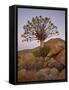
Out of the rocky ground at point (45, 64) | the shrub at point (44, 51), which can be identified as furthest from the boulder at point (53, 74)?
the shrub at point (44, 51)

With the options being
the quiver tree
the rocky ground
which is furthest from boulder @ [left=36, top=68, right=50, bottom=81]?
the quiver tree

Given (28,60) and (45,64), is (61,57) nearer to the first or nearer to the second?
(45,64)

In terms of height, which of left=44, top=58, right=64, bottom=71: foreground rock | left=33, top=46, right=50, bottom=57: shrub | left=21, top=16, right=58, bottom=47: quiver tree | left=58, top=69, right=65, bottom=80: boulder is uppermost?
left=21, top=16, right=58, bottom=47: quiver tree

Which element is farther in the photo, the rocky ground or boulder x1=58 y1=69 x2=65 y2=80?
boulder x1=58 y1=69 x2=65 y2=80

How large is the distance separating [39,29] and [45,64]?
0.73ft

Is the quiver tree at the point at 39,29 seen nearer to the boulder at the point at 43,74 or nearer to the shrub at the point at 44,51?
the shrub at the point at 44,51

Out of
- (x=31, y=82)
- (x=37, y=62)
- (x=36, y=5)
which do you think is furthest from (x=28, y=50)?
(x=36, y=5)

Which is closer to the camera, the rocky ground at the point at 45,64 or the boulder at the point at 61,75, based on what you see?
the rocky ground at the point at 45,64

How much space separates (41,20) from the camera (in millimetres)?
1684

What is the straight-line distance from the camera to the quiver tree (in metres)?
1.65

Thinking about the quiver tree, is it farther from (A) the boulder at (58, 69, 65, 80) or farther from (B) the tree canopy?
(A) the boulder at (58, 69, 65, 80)

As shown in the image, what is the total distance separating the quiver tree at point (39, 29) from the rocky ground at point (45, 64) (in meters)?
0.05

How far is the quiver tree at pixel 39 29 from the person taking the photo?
1.65m

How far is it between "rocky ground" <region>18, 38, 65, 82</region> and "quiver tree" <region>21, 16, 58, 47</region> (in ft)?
0.17
